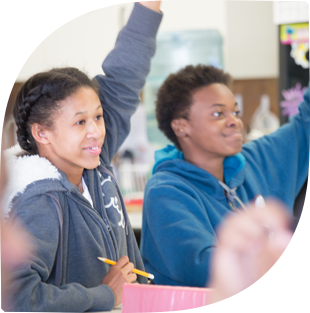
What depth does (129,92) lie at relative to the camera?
3.65 ft

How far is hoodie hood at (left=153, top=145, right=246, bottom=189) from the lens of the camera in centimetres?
124

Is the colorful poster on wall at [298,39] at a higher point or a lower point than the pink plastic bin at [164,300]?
higher

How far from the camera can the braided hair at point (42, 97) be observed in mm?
913

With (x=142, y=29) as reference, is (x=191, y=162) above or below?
below

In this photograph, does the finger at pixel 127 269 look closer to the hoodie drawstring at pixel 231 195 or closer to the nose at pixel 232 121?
the hoodie drawstring at pixel 231 195

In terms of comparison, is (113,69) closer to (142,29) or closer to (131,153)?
(142,29)

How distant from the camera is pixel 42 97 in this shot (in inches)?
36.0

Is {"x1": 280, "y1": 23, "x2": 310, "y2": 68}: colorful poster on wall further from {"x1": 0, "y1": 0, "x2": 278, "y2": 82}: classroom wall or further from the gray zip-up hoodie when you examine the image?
{"x1": 0, "y1": 0, "x2": 278, "y2": 82}: classroom wall

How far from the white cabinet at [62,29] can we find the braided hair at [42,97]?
2175mm

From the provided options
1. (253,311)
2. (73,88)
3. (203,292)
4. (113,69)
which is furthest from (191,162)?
(253,311)

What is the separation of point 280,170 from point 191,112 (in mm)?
363

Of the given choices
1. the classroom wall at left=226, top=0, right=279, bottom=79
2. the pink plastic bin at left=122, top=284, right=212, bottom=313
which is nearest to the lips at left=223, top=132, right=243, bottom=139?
the pink plastic bin at left=122, top=284, right=212, bottom=313

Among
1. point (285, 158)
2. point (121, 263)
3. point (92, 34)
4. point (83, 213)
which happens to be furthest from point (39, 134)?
point (92, 34)

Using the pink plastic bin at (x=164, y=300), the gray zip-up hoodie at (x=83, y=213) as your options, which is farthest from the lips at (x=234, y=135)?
the pink plastic bin at (x=164, y=300)
